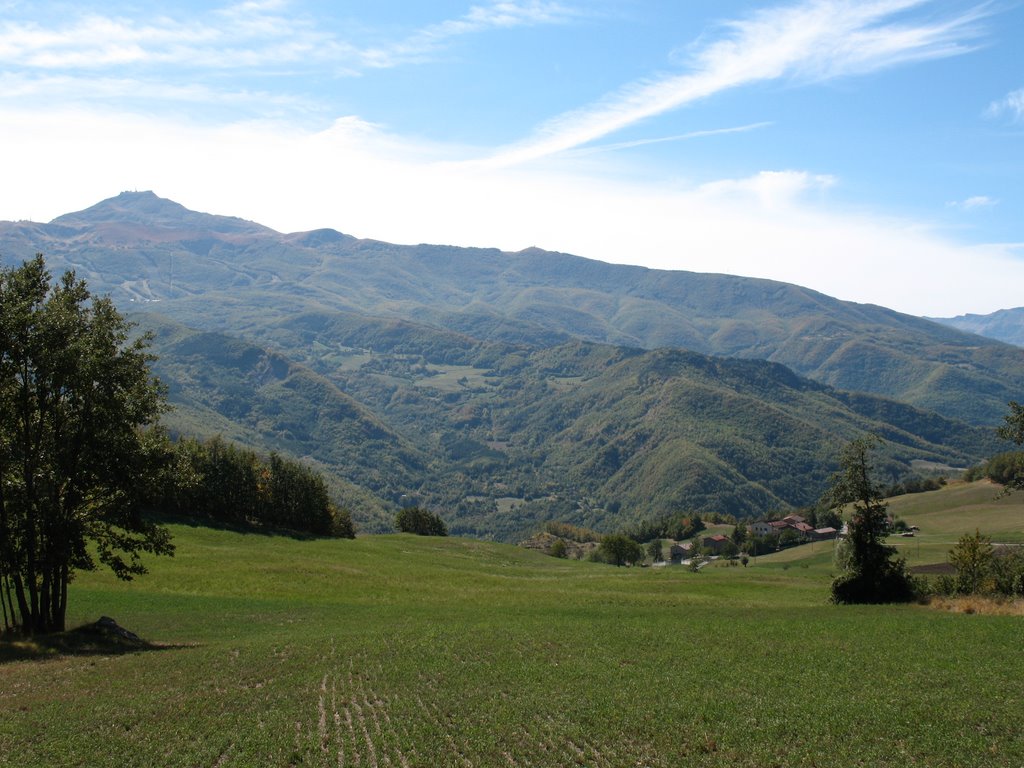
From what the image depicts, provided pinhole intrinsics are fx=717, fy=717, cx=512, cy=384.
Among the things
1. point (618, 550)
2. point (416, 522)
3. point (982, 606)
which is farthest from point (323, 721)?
point (618, 550)

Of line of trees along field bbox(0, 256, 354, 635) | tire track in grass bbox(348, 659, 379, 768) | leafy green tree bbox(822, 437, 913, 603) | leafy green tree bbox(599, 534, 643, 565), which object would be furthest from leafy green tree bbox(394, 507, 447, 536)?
tire track in grass bbox(348, 659, 379, 768)

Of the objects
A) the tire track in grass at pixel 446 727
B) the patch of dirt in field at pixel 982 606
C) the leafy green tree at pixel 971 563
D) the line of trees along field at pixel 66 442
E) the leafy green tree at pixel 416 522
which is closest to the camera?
the tire track in grass at pixel 446 727

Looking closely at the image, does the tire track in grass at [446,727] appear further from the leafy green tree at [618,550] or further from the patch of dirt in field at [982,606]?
the leafy green tree at [618,550]

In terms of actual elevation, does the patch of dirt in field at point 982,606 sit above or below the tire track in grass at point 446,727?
below

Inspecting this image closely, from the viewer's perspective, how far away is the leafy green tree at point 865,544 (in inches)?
2072

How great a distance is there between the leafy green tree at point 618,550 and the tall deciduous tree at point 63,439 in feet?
419

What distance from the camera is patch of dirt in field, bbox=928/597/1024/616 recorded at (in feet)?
134

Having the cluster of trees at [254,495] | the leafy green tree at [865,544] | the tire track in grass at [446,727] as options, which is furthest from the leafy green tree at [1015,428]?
the cluster of trees at [254,495]

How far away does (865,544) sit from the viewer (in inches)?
2085

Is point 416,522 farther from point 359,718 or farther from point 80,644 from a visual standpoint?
point 359,718

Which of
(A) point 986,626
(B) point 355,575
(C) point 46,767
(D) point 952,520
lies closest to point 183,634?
(C) point 46,767

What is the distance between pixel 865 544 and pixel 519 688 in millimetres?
37038

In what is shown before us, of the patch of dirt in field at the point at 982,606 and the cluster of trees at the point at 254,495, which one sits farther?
the cluster of trees at the point at 254,495

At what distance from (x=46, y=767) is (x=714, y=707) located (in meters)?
19.0
